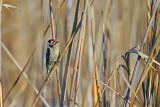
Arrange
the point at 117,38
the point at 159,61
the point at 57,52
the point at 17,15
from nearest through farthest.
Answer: the point at 159,61 → the point at 57,52 → the point at 117,38 → the point at 17,15

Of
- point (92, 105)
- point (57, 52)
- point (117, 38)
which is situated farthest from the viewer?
point (117, 38)

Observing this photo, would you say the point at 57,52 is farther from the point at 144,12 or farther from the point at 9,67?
the point at 144,12

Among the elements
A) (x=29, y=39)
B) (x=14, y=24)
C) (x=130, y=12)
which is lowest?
(x=29, y=39)

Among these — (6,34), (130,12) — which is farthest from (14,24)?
(130,12)

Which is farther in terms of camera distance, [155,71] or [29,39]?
[29,39]

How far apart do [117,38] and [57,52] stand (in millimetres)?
639

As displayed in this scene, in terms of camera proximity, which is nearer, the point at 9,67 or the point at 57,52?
the point at 57,52

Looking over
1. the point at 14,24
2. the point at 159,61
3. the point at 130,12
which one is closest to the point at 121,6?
the point at 130,12

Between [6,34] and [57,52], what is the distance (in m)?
0.77

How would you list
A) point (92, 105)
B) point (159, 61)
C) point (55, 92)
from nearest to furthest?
point (159, 61)
point (92, 105)
point (55, 92)

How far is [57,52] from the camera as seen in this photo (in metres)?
2.31

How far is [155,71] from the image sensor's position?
1479mm

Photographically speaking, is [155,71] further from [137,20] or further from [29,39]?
[29,39]

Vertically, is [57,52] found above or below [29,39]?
below
